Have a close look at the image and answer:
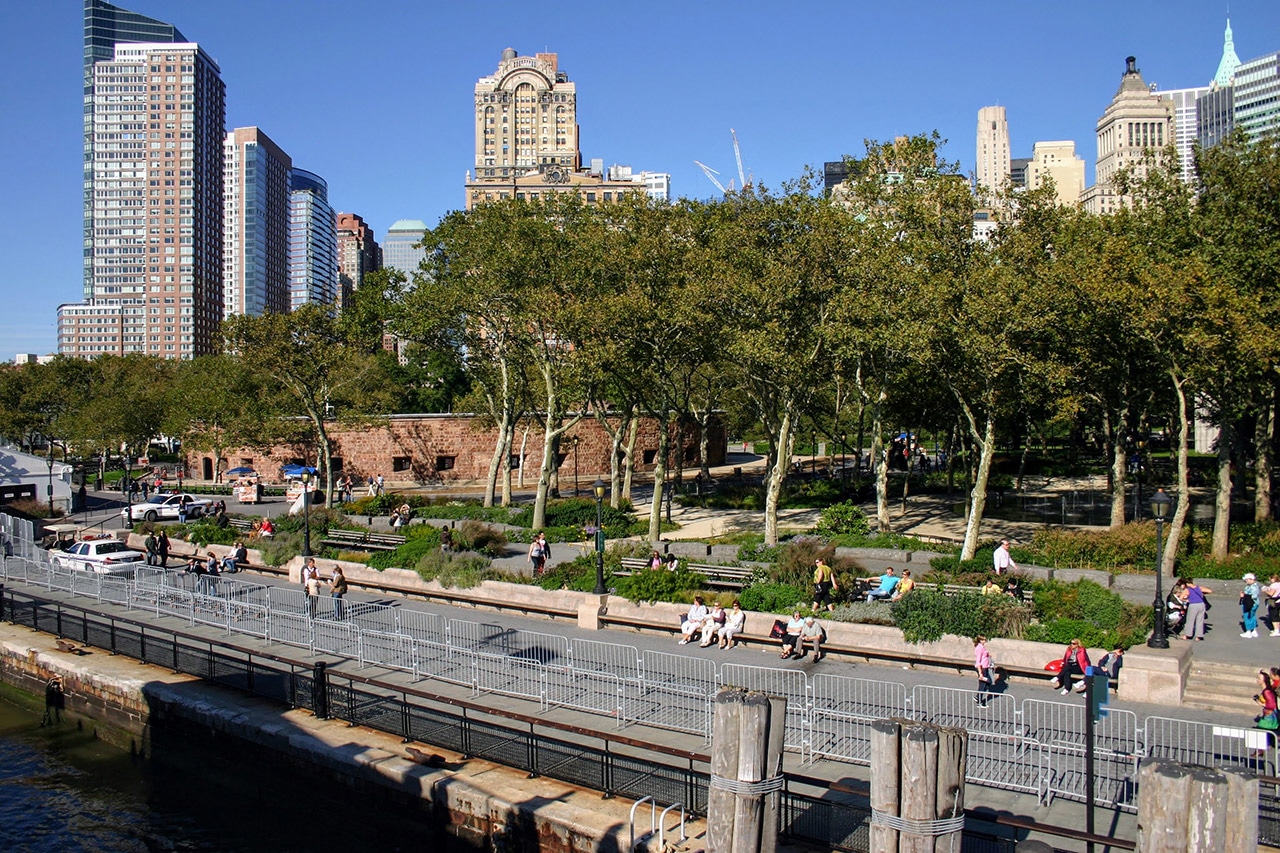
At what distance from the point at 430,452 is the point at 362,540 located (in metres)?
28.5

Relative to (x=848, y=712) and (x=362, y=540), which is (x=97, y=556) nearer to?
(x=362, y=540)

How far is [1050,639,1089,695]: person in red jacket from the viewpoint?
15.0 m

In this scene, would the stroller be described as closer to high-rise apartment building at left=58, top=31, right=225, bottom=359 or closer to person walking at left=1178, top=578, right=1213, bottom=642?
person walking at left=1178, top=578, right=1213, bottom=642

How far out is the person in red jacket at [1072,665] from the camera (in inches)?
589

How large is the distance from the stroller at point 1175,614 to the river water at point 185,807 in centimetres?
1394

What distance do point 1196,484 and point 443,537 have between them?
115 ft

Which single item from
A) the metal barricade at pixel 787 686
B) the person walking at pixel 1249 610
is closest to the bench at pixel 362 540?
the metal barricade at pixel 787 686

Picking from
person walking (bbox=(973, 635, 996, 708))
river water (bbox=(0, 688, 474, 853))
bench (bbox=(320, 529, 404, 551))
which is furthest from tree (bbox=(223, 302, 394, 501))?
person walking (bbox=(973, 635, 996, 708))

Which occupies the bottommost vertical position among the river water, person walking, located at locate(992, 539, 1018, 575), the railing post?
the river water

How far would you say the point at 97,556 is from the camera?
30047 millimetres

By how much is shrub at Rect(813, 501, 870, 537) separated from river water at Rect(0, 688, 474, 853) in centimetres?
1693

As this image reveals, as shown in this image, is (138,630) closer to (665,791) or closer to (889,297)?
(665,791)

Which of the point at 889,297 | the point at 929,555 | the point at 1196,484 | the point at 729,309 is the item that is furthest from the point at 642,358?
the point at 1196,484

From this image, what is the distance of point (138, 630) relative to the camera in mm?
22328
